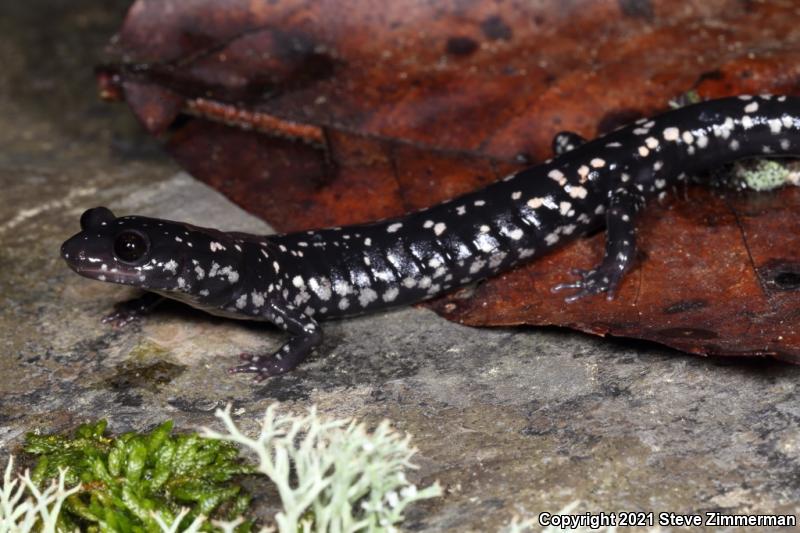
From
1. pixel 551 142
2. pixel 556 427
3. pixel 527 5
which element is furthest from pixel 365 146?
pixel 556 427

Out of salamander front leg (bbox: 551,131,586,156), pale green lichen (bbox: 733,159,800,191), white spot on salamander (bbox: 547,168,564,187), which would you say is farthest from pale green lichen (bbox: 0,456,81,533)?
pale green lichen (bbox: 733,159,800,191)

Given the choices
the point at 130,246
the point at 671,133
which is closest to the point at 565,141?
the point at 671,133

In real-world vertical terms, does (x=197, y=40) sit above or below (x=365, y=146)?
above

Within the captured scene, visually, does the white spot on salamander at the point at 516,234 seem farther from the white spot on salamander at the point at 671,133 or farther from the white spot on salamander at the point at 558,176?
the white spot on salamander at the point at 671,133

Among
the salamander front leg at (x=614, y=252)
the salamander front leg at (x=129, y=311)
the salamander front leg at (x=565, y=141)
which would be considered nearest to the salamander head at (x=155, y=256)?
the salamander front leg at (x=129, y=311)

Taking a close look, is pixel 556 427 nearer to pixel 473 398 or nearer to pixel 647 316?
pixel 473 398

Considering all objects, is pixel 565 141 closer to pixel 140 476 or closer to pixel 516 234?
pixel 516 234
